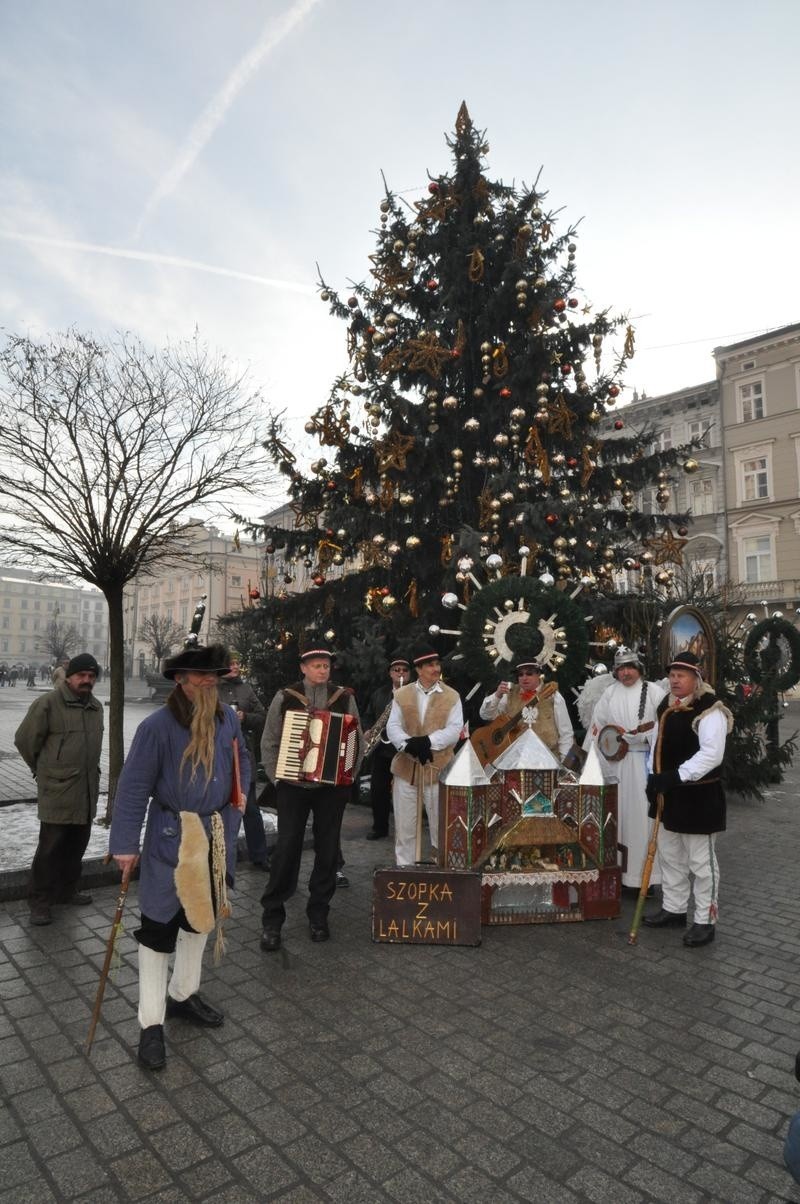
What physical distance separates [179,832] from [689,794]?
3.62 meters

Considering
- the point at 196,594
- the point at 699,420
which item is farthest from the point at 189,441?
the point at 196,594

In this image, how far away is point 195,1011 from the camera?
152 inches

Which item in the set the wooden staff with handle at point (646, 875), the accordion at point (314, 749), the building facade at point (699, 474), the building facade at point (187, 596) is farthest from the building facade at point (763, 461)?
the building facade at point (187, 596)

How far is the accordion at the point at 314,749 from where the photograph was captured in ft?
16.3

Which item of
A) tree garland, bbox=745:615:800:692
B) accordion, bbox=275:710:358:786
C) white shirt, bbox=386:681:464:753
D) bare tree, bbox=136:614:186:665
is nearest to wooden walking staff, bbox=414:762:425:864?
white shirt, bbox=386:681:464:753

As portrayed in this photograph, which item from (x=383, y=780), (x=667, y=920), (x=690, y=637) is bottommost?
(x=667, y=920)

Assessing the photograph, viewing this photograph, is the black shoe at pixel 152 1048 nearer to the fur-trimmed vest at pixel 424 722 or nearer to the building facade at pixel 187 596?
the fur-trimmed vest at pixel 424 722

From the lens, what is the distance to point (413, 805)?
6.42 metres

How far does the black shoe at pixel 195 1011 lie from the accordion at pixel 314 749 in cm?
149

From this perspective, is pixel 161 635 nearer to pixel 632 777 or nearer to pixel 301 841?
pixel 632 777

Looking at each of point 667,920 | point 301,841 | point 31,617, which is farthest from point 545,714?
point 31,617

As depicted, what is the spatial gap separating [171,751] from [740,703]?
30.1 feet

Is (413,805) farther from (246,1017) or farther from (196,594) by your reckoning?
(196,594)

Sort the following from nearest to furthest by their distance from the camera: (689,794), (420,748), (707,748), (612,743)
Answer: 1. (707,748)
2. (689,794)
3. (420,748)
4. (612,743)
